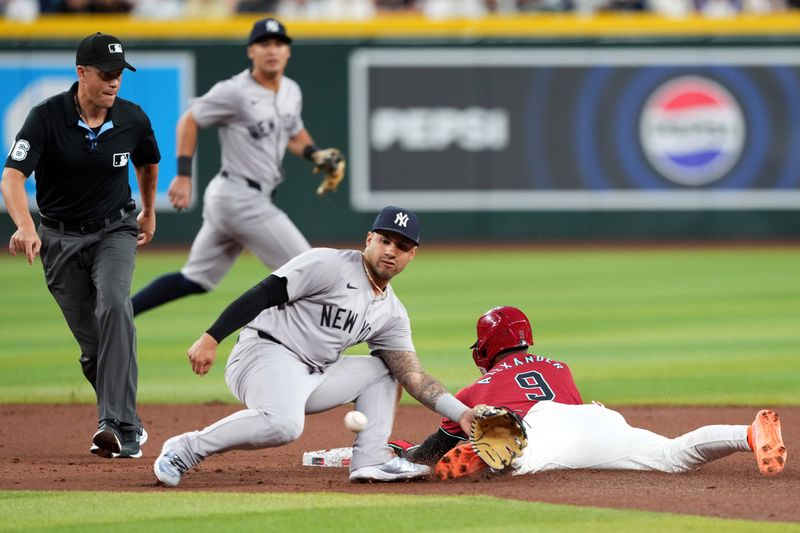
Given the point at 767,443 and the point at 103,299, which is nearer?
the point at 767,443

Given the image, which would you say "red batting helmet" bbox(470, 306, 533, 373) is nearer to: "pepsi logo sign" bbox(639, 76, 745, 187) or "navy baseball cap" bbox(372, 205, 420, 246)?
"navy baseball cap" bbox(372, 205, 420, 246)

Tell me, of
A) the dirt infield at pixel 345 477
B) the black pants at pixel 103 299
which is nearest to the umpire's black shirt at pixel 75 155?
the black pants at pixel 103 299

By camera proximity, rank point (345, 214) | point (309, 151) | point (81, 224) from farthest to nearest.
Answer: point (345, 214) < point (309, 151) < point (81, 224)

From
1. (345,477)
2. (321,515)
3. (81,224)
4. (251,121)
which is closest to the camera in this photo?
(321,515)

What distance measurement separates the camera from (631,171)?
60.4 ft

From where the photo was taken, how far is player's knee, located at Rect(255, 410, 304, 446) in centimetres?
554

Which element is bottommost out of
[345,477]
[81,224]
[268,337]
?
[345,477]

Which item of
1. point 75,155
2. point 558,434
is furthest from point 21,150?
point 558,434

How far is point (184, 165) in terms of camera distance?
28.2 feet

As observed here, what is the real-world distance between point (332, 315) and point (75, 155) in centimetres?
159

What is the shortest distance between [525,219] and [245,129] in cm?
973

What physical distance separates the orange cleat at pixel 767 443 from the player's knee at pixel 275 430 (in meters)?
1.97

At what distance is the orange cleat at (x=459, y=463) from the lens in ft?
18.8

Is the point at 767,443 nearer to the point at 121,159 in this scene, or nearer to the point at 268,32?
the point at 121,159
